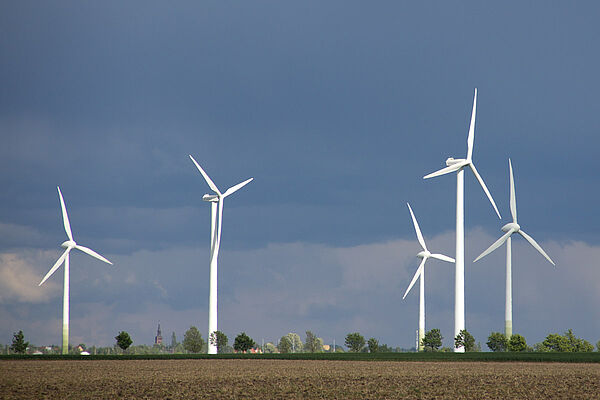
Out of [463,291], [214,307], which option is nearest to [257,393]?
[463,291]

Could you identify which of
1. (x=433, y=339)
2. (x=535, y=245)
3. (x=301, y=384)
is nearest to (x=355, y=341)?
(x=433, y=339)

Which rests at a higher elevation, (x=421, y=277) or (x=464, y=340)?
(x=421, y=277)

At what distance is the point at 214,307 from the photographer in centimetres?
12862

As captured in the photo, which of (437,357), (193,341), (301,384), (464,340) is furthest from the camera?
(193,341)

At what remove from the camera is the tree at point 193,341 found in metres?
147

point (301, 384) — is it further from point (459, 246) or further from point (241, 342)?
point (241, 342)

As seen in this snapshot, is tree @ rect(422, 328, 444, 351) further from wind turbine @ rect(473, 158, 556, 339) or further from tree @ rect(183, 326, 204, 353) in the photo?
tree @ rect(183, 326, 204, 353)

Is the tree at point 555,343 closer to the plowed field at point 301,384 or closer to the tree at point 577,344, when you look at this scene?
the tree at point 577,344

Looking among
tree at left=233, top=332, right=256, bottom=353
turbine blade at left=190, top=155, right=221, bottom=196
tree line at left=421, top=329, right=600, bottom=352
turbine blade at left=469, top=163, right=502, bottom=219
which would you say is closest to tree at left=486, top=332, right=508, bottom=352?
tree line at left=421, top=329, right=600, bottom=352

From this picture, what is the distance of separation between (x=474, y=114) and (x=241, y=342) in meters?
53.4

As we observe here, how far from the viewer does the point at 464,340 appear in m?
114

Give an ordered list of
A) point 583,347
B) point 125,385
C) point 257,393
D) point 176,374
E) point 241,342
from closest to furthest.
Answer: point 257,393, point 125,385, point 176,374, point 583,347, point 241,342

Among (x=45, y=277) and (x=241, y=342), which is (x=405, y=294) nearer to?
(x=241, y=342)

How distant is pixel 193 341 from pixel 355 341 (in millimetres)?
32096
